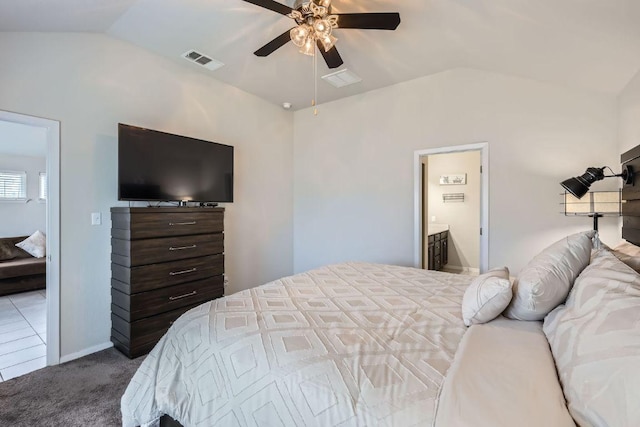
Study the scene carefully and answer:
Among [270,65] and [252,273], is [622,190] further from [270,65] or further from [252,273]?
[252,273]

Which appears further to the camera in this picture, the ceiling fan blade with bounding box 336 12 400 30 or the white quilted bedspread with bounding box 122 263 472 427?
the ceiling fan blade with bounding box 336 12 400 30

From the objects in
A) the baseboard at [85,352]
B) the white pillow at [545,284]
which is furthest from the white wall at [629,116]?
the baseboard at [85,352]

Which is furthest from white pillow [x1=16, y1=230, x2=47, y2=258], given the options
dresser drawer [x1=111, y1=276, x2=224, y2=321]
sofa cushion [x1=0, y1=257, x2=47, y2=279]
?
dresser drawer [x1=111, y1=276, x2=224, y2=321]

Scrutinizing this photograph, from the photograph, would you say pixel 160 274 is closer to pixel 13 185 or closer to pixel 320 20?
pixel 320 20

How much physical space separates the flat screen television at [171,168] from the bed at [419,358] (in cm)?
171

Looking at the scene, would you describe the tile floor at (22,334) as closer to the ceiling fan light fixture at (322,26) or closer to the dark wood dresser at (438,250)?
the ceiling fan light fixture at (322,26)

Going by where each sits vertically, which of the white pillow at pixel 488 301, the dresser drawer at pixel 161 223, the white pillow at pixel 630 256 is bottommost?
the white pillow at pixel 488 301

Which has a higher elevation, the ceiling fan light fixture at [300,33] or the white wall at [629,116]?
the ceiling fan light fixture at [300,33]

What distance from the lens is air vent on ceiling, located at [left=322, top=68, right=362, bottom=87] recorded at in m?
3.50

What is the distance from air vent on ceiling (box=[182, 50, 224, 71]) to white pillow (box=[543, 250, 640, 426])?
11.8ft

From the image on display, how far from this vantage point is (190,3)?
229 cm

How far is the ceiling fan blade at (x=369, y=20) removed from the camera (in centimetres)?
189

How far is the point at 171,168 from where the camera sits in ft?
9.87

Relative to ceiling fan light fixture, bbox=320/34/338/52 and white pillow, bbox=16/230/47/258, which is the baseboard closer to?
ceiling fan light fixture, bbox=320/34/338/52
